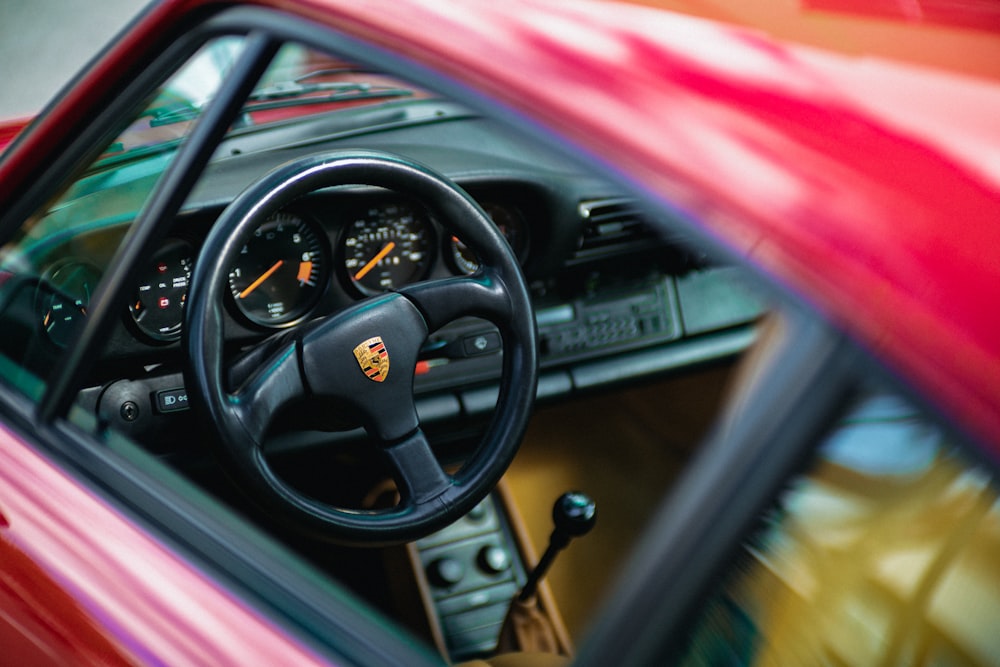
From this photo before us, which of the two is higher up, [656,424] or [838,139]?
[838,139]

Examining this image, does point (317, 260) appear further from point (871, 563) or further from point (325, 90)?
point (871, 563)

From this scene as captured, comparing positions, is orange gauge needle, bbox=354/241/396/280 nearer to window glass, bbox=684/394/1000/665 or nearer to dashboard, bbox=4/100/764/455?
dashboard, bbox=4/100/764/455

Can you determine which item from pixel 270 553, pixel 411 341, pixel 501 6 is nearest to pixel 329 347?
pixel 411 341

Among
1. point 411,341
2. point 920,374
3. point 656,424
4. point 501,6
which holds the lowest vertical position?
point 656,424

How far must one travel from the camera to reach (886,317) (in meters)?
0.64

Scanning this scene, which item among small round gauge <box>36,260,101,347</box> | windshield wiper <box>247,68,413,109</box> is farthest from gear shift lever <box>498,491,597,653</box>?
windshield wiper <box>247,68,413,109</box>

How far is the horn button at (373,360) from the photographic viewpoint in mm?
1555

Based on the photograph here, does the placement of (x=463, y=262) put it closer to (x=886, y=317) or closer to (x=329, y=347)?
(x=329, y=347)

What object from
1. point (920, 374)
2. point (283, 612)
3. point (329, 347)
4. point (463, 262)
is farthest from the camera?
point (463, 262)

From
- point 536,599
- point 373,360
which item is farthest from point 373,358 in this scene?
point 536,599

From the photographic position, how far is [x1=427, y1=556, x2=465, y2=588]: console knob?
2434 mm

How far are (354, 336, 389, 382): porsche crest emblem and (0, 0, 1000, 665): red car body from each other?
0.55 metres

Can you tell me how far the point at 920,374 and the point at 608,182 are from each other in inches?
10.9

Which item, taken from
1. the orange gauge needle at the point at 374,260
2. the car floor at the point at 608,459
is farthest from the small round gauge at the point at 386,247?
the car floor at the point at 608,459
